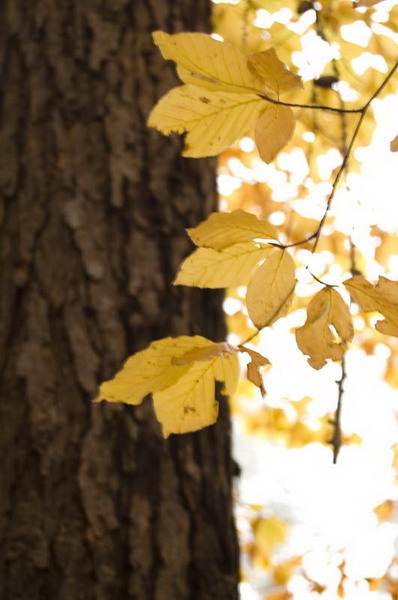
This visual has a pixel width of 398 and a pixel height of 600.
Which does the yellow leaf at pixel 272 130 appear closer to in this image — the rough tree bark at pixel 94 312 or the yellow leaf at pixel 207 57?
the yellow leaf at pixel 207 57

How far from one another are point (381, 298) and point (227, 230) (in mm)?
124

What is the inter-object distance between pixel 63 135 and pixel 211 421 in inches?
28.7

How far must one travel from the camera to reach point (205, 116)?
485mm

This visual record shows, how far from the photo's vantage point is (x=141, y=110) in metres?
1.16

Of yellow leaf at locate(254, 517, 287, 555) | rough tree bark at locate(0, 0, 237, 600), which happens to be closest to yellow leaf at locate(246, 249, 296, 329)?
rough tree bark at locate(0, 0, 237, 600)

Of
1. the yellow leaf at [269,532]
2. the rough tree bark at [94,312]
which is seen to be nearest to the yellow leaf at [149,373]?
the rough tree bark at [94,312]

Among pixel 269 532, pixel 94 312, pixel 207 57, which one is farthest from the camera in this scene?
pixel 269 532

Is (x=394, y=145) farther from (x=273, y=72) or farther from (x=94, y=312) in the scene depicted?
(x=94, y=312)

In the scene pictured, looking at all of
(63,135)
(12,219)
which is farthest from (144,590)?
(63,135)

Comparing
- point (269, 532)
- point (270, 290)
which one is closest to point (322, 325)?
point (270, 290)

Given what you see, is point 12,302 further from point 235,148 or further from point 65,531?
point 235,148

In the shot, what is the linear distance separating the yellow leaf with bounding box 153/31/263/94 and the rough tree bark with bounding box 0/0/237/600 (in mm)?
571

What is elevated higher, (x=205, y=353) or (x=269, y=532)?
(x=205, y=353)

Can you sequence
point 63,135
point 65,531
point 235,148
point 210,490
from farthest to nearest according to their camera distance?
point 235,148 → point 63,135 → point 210,490 → point 65,531
